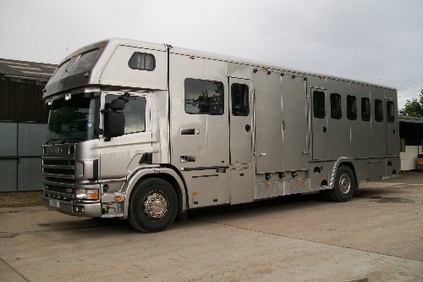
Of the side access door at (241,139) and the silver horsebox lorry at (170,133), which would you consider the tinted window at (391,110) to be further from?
the side access door at (241,139)

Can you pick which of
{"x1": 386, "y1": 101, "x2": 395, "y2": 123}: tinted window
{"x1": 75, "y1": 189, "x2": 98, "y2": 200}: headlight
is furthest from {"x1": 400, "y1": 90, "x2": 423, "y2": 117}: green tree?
{"x1": 75, "y1": 189, "x2": 98, "y2": 200}: headlight

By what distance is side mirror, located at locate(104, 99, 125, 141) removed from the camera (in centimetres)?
759

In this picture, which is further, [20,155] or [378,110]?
[20,155]

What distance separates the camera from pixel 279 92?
10.7m

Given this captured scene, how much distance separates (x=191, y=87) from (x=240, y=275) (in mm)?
4495

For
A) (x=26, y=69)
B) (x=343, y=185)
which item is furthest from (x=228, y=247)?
(x=26, y=69)

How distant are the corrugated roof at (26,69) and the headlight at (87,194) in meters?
8.85

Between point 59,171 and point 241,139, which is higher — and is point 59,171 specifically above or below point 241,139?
below

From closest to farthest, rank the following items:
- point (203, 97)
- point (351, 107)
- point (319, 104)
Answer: point (203, 97) → point (319, 104) → point (351, 107)

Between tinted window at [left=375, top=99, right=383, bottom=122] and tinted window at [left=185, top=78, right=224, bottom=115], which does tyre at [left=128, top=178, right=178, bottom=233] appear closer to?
tinted window at [left=185, top=78, right=224, bottom=115]

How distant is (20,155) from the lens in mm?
14602

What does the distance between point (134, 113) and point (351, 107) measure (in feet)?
24.5

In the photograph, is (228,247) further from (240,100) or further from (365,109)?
(365,109)

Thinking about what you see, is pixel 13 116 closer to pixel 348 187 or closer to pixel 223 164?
pixel 223 164
